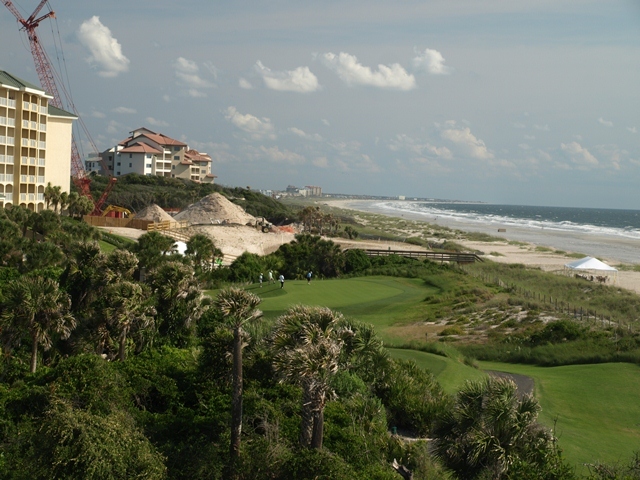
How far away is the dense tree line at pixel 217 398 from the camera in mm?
14375

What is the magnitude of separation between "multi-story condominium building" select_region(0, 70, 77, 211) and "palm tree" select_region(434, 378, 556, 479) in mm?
53804

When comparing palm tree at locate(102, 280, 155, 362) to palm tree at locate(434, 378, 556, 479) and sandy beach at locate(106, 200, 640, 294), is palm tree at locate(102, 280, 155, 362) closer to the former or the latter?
palm tree at locate(434, 378, 556, 479)

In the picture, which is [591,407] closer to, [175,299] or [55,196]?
[175,299]

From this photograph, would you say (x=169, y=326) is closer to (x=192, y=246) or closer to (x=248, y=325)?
(x=248, y=325)

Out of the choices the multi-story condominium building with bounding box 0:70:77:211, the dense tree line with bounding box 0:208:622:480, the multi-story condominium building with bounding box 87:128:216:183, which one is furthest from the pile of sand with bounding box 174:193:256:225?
the dense tree line with bounding box 0:208:622:480

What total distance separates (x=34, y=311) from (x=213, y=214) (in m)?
64.0

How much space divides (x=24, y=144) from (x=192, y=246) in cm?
2594

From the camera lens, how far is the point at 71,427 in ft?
45.7

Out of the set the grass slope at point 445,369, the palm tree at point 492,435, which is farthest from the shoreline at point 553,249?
the palm tree at point 492,435

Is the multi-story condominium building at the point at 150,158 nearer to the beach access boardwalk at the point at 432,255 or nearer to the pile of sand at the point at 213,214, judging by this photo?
the pile of sand at the point at 213,214

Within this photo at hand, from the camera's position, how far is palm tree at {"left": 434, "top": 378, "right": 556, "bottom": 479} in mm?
14211

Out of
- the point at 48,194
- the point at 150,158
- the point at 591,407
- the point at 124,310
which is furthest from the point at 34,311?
the point at 150,158

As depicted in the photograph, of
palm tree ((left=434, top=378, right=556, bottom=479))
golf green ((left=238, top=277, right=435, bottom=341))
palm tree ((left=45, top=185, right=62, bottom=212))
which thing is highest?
palm tree ((left=45, top=185, right=62, bottom=212))

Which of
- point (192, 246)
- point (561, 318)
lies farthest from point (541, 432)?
point (192, 246)
